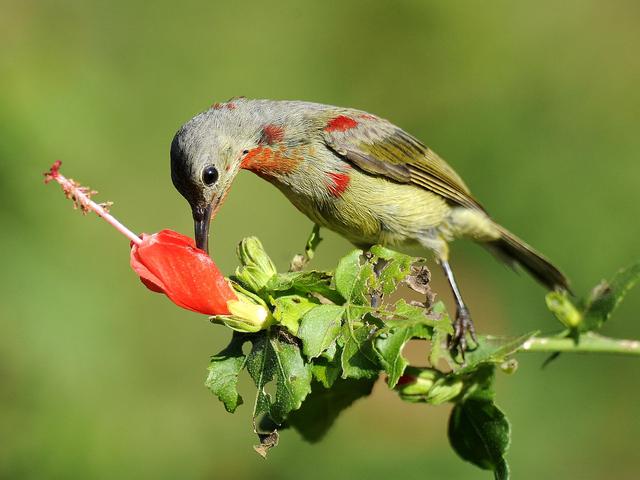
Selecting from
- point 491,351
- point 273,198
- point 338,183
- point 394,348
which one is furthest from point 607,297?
point 273,198

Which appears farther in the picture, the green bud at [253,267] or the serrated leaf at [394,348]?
the green bud at [253,267]

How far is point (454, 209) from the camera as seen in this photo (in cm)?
474

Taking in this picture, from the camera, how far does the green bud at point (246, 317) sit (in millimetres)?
2535

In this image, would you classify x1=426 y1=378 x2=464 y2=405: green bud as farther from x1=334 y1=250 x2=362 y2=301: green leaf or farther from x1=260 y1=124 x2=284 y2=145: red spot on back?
x1=260 y1=124 x2=284 y2=145: red spot on back

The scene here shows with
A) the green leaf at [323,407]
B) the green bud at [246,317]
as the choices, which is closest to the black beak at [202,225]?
the green leaf at [323,407]

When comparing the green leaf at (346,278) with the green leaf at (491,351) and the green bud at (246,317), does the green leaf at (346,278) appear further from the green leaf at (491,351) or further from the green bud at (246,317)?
the green leaf at (491,351)

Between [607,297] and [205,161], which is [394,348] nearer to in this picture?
[607,297]

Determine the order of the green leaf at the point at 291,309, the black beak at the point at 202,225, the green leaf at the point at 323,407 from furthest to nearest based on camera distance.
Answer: the black beak at the point at 202,225 → the green leaf at the point at 323,407 → the green leaf at the point at 291,309

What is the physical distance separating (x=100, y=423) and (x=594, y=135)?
3.78 m

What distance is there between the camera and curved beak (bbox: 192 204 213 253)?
12.1ft

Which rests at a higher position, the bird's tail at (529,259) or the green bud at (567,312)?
the green bud at (567,312)

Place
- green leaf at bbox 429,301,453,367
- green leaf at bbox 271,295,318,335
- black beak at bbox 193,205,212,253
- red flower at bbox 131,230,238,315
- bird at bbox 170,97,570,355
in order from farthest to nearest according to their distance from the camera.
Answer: bird at bbox 170,97,570,355
black beak at bbox 193,205,212,253
red flower at bbox 131,230,238,315
green leaf at bbox 271,295,318,335
green leaf at bbox 429,301,453,367

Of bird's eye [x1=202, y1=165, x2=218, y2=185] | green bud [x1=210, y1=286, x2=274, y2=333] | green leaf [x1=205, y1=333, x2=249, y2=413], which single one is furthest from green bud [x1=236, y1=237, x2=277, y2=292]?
bird's eye [x1=202, y1=165, x2=218, y2=185]

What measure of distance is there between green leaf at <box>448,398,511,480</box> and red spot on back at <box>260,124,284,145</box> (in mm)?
1902
